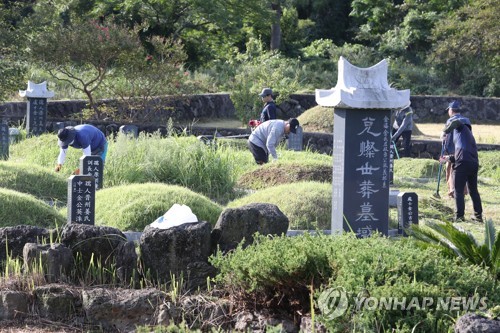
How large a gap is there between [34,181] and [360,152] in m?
5.73

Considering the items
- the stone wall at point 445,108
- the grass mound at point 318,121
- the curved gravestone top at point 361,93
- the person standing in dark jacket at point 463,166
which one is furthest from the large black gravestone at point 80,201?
the stone wall at point 445,108

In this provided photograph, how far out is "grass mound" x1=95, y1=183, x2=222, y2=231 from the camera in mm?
11391

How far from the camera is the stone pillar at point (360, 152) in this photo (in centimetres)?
1029

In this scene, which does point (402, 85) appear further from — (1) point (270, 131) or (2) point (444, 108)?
(1) point (270, 131)

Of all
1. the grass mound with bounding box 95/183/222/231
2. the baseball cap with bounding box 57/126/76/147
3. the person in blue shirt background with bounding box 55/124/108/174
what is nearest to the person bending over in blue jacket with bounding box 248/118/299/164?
the person in blue shirt background with bounding box 55/124/108/174

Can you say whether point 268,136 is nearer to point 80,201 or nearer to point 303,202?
point 303,202

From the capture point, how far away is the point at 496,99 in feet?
115

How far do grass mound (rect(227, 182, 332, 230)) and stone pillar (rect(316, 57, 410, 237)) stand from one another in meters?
1.41

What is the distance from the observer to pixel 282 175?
15.4m

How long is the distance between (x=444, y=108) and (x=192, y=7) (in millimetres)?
9968

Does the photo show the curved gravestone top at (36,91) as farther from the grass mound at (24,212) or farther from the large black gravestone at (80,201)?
the large black gravestone at (80,201)

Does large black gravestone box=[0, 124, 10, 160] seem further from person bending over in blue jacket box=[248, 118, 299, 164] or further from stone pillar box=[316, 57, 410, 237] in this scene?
stone pillar box=[316, 57, 410, 237]

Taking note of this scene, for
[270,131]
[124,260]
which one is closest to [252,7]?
[270,131]

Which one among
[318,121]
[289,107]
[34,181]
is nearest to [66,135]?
[34,181]
